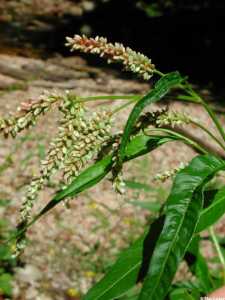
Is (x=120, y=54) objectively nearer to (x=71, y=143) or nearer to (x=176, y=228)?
(x=71, y=143)

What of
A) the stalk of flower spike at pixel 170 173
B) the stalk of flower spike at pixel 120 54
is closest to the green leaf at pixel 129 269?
the stalk of flower spike at pixel 170 173

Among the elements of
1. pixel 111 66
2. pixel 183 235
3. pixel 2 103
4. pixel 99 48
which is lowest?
pixel 183 235

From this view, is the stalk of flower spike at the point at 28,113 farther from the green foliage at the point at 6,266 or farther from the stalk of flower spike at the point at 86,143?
the green foliage at the point at 6,266

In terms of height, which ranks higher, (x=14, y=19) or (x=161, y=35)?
(x=14, y=19)

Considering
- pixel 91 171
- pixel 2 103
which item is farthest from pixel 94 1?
pixel 91 171

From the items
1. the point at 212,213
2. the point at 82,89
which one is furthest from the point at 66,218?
the point at 212,213

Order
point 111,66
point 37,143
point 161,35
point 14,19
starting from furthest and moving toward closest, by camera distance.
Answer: point 14,19 < point 161,35 < point 111,66 < point 37,143

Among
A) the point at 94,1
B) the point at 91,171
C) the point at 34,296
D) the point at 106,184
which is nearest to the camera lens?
the point at 91,171

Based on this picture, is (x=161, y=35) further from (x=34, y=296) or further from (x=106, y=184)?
(x=34, y=296)
